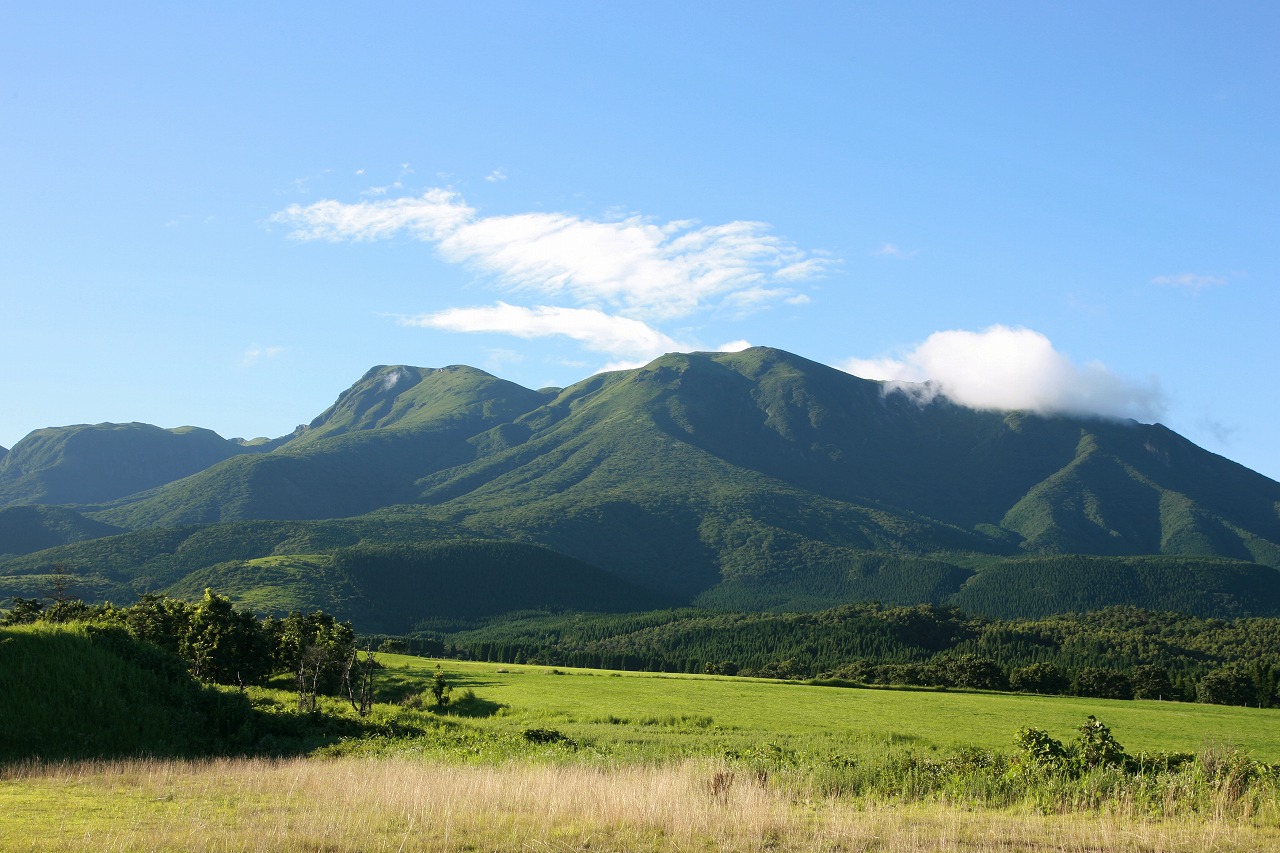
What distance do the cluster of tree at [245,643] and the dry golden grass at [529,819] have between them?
3450 centimetres

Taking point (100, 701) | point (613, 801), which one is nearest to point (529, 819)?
point (613, 801)

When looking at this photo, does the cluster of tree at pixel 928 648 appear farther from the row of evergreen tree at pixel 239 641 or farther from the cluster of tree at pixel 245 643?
the row of evergreen tree at pixel 239 641

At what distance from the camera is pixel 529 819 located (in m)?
20.2

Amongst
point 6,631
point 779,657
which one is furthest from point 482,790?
point 779,657

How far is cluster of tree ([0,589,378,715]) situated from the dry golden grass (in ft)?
113

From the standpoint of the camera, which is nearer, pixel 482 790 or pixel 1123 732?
pixel 482 790

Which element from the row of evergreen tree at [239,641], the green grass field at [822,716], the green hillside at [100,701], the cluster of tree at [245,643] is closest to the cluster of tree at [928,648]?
the green grass field at [822,716]

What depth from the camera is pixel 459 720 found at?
2226 inches

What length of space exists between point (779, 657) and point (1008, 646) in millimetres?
41633

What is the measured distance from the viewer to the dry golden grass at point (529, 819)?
17.6 metres

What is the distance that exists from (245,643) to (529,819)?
1968 inches

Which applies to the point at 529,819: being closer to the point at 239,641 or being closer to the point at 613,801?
the point at 613,801

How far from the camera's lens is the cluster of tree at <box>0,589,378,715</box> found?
60.9 m

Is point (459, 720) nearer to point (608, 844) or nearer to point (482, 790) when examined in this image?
point (482, 790)
